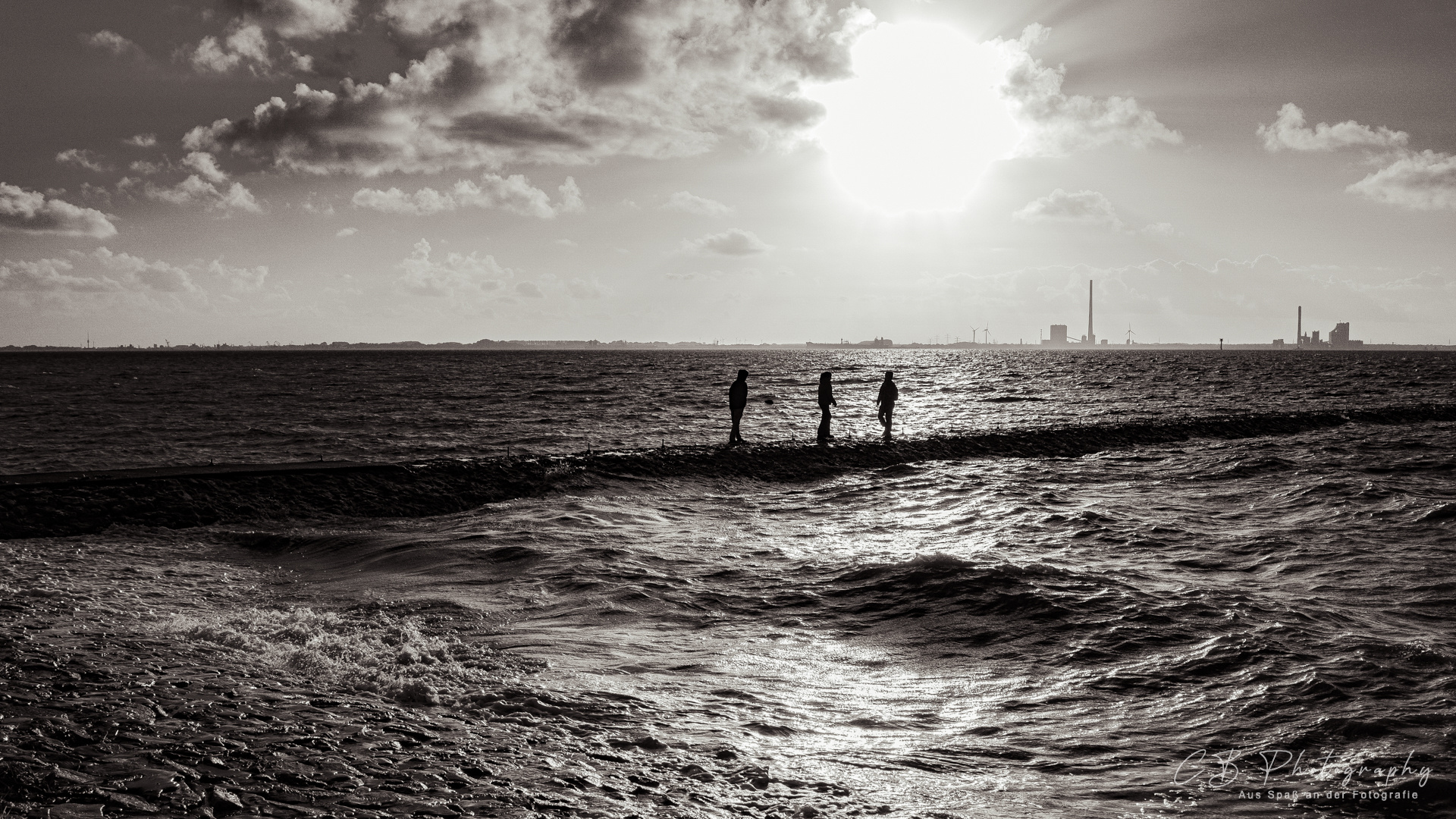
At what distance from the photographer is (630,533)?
48.5 feet

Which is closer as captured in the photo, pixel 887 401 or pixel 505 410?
pixel 887 401

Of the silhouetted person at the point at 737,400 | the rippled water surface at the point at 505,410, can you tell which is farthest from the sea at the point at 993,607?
the silhouetted person at the point at 737,400

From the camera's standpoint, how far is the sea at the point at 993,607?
634 cm

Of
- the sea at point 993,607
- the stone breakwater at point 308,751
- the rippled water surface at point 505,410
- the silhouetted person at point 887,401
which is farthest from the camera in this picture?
the rippled water surface at point 505,410

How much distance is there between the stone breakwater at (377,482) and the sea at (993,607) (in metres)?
0.67

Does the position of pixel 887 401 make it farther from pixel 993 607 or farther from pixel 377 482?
pixel 993 607

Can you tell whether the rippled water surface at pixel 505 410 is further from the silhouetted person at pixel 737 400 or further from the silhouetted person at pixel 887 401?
the silhouetted person at pixel 737 400

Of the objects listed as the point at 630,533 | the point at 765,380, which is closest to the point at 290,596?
the point at 630,533

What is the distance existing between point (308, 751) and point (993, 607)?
A: 25.0 feet

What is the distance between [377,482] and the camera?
17750 mm

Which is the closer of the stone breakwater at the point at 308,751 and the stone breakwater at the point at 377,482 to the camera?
the stone breakwater at the point at 308,751

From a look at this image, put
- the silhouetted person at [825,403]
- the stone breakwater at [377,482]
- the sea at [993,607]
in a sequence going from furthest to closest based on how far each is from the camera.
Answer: the silhouetted person at [825,403] < the stone breakwater at [377,482] < the sea at [993,607]

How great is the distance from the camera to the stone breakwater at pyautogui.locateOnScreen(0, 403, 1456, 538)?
594 inches

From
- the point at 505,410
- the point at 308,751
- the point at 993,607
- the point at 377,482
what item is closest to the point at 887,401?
the point at 377,482
